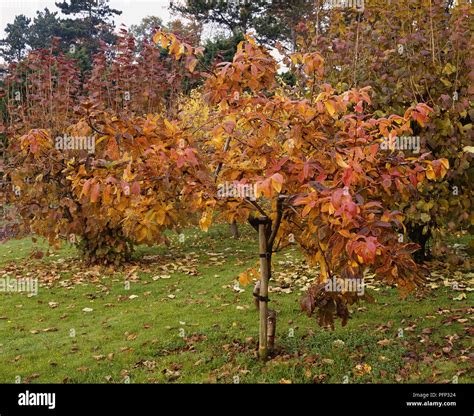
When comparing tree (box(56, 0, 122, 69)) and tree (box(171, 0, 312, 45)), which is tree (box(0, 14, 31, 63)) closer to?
tree (box(56, 0, 122, 69))

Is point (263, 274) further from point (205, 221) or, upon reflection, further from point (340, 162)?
point (340, 162)

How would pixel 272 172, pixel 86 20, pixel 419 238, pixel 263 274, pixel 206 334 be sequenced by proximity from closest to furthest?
pixel 272 172
pixel 263 274
pixel 206 334
pixel 419 238
pixel 86 20

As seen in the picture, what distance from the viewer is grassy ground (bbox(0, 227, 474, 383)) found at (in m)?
4.23

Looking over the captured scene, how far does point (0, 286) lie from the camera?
7680 mm

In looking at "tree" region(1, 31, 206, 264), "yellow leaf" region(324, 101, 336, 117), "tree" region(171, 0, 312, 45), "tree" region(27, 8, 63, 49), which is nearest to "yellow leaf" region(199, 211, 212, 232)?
"tree" region(1, 31, 206, 264)

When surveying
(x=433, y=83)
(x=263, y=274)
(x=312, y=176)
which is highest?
(x=433, y=83)

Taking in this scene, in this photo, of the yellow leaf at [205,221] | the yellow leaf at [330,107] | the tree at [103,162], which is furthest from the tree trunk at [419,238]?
the yellow leaf at [205,221]

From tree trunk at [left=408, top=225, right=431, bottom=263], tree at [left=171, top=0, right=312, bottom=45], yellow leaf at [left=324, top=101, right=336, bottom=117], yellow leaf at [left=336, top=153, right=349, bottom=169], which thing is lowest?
tree trunk at [left=408, top=225, right=431, bottom=263]

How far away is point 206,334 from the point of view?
516cm

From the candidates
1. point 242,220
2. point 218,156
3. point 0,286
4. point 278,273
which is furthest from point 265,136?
point 0,286

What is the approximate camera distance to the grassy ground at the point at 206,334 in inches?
166

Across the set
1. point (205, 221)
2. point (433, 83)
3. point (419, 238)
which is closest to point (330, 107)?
point (205, 221)

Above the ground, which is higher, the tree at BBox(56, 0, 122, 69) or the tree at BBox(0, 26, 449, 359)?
the tree at BBox(56, 0, 122, 69)

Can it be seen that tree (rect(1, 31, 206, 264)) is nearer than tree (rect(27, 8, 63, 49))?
Yes
